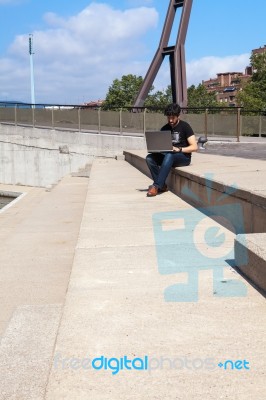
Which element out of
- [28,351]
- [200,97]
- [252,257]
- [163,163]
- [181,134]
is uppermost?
[200,97]

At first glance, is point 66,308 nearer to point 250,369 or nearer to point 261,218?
point 250,369

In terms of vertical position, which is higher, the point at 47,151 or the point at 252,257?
the point at 47,151

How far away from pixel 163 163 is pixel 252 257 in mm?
4618

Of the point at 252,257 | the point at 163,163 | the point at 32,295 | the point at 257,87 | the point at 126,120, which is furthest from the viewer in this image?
the point at 257,87

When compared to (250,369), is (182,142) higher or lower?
higher

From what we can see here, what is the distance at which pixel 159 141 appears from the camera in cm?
788

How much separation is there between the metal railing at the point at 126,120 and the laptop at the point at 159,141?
48.4ft

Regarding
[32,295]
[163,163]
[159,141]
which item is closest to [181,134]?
[159,141]

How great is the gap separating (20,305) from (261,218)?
199 cm

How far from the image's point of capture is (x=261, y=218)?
4.21 metres

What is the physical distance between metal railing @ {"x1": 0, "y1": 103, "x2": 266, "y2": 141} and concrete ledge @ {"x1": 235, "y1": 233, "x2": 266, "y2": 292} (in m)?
19.0

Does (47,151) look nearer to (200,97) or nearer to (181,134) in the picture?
(181,134)

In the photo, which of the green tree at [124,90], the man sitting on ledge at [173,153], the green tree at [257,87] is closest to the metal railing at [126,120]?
the man sitting on ledge at [173,153]

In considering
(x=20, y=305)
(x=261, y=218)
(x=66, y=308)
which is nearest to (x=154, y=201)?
(x=261, y=218)
